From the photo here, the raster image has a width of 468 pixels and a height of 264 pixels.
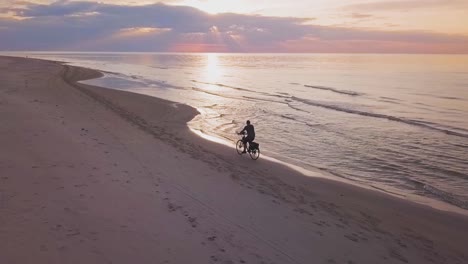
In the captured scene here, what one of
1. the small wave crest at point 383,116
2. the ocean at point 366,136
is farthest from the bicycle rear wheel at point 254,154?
the small wave crest at point 383,116

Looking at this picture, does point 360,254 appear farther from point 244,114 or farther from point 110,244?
point 244,114

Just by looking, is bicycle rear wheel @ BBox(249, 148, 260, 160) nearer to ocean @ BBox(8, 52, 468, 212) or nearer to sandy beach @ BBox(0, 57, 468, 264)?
sandy beach @ BBox(0, 57, 468, 264)

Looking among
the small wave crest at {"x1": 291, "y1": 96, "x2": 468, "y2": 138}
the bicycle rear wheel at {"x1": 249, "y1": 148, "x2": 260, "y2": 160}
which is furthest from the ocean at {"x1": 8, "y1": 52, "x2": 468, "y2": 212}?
the bicycle rear wheel at {"x1": 249, "y1": 148, "x2": 260, "y2": 160}

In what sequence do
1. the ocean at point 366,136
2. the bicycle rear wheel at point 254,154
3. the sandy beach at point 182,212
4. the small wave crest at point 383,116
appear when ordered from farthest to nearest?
1. the small wave crest at point 383,116
2. the bicycle rear wheel at point 254,154
3. the ocean at point 366,136
4. the sandy beach at point 182,212

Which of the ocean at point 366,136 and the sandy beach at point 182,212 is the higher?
the sandy beach at point 182,212

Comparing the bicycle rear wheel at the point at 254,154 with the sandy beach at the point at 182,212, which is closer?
the sandy beach at the point at 182,212

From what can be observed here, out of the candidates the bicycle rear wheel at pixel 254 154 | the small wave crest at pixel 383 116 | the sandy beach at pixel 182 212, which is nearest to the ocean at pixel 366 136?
the small wave crest at pixel 383 116

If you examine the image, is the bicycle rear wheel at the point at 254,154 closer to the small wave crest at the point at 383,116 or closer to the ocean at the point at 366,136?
the ocean at the point at 366,136

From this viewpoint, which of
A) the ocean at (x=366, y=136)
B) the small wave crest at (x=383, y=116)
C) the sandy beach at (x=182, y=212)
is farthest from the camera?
the small wave crest at (x=383, y=116)
